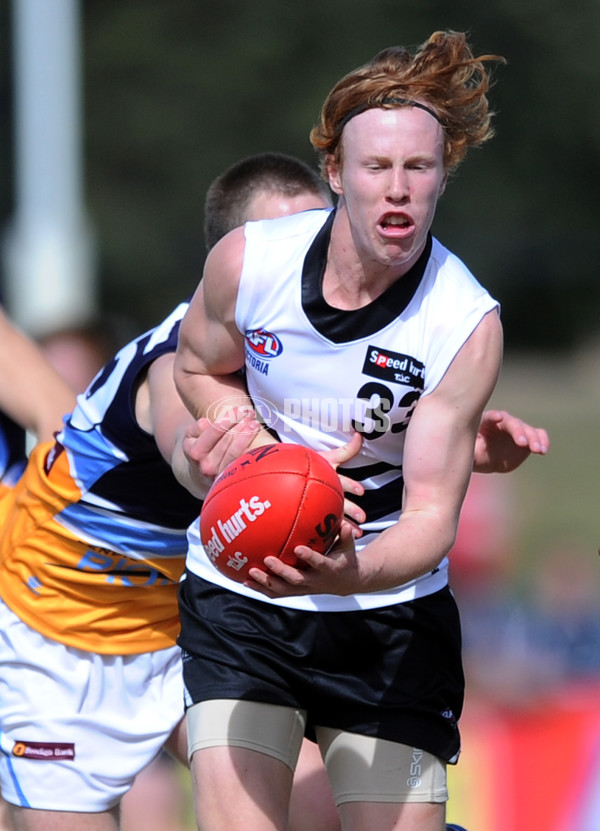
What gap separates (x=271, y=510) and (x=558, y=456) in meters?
19.0

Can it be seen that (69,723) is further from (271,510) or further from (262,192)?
(262,192)

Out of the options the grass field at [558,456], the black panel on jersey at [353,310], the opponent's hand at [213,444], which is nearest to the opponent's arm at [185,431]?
the opponent's hand at [213,444]

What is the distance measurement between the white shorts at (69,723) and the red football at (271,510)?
1399 mm

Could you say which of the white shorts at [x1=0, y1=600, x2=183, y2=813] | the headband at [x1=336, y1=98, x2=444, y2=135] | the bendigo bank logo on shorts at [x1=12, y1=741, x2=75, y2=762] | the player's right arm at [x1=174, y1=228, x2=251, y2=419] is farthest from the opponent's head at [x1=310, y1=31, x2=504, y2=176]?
the bendigo bank logo on shorts at [x1=12, y1=741, x2=75, y2=762]

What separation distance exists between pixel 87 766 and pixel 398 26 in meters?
23.2

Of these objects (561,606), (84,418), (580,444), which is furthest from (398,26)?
(84,418)

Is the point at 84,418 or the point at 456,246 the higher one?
the point at 84,418

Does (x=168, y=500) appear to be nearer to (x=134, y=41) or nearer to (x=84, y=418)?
(x=84, y=418)

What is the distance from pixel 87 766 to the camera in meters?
4.20

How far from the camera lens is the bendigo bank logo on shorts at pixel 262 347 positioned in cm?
337

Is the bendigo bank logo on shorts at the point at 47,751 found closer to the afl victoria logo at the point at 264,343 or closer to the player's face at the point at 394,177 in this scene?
the afl victoria logo at the point at 264,343

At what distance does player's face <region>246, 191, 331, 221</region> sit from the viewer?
4.06 metres

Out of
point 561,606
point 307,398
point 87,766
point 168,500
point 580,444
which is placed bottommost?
point 580,444

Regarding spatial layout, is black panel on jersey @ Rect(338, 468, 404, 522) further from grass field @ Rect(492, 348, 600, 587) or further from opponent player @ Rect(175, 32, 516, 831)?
grass field @ Rect(492, 348, 600, 587)
